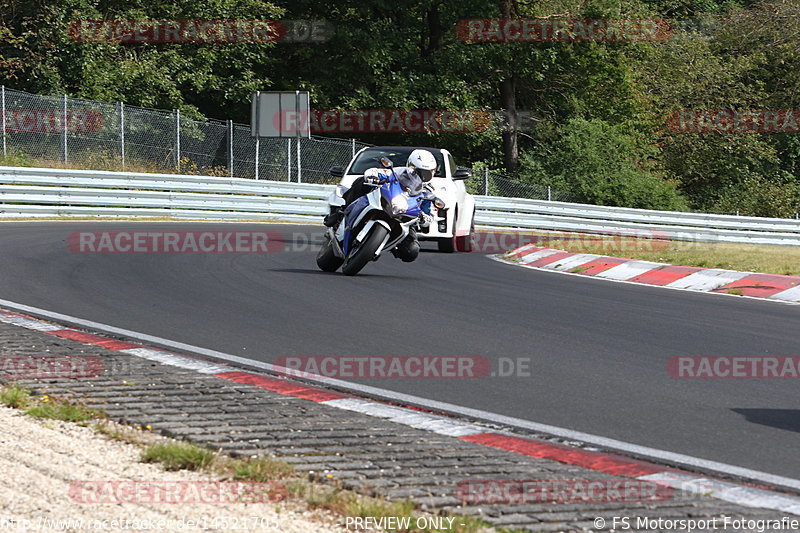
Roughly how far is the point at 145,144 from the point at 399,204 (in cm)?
1715

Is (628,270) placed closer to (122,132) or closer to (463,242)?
(463,242)

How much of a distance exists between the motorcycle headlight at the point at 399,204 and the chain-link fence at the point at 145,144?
15.9 m

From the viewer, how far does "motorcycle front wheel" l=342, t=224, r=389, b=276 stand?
12.6 m

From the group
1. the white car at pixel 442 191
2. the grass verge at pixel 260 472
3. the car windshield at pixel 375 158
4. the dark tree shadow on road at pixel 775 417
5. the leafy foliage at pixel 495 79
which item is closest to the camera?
the grass verge at pixel 260 472

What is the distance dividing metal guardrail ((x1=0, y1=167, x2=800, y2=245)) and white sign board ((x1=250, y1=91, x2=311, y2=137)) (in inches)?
87.7

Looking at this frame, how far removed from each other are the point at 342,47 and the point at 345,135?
3265 millimetres

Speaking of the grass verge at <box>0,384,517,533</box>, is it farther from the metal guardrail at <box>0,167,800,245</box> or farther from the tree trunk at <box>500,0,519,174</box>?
the tree trunk at <box>500,0,519,174</box>

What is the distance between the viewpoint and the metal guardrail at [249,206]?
2458 cm

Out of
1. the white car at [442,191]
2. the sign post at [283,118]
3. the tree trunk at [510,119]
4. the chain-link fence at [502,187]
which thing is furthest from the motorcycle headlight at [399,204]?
the tree trunk at [510,119]

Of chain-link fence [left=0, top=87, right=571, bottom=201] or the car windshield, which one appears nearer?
the car windshield

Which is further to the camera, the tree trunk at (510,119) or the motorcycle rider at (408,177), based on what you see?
the tree trunk at (510,119)

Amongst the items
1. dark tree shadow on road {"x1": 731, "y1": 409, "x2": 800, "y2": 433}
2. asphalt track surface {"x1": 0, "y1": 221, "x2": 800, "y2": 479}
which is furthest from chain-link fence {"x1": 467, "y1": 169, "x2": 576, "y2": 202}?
dark tree shadow on road {"x1": 731, "y1": 409, "x2": 800, "y2": 433}

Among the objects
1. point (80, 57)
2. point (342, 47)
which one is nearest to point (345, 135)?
point (342, 47)

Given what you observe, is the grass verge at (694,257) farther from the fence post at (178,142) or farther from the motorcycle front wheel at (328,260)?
the fence post at (178,142)
